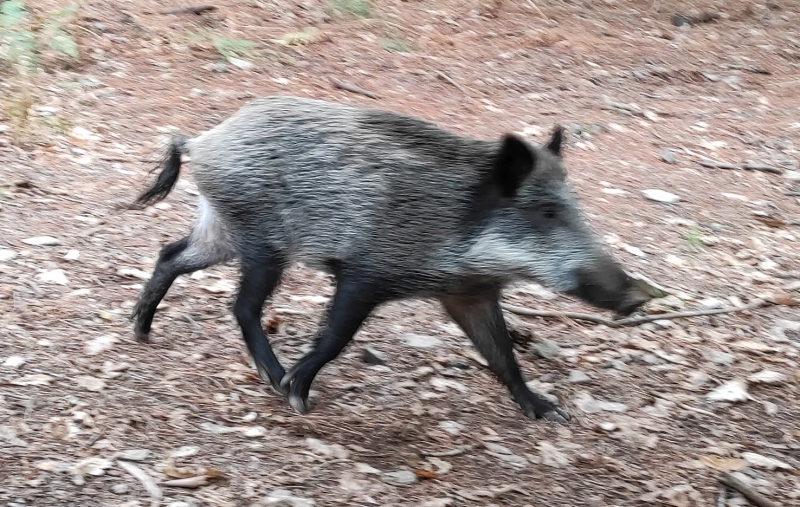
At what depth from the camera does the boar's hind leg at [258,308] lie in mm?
3742

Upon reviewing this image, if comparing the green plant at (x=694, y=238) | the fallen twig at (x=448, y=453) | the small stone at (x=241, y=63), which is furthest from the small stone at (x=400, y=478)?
the small stone at (x=241, y=63)

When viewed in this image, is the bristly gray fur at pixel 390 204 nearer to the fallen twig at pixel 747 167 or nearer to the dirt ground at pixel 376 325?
the dirt ground at pixel 376 325

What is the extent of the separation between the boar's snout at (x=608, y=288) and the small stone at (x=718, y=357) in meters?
1.12

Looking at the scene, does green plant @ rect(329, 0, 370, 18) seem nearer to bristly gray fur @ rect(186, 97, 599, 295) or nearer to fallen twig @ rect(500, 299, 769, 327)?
fallen twig @ rect(500, 299, 769, 327)

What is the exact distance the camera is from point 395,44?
8.62 meters

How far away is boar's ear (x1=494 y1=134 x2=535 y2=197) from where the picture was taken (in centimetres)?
345

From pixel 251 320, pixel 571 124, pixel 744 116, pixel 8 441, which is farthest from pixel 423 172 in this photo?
pixel 744 116

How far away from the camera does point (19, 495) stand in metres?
2.89

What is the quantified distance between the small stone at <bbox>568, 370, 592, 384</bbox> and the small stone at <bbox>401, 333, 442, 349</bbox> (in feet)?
2.13

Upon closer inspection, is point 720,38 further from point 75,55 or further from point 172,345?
point 172,345

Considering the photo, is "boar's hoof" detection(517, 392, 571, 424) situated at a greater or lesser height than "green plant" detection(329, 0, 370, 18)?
lesser

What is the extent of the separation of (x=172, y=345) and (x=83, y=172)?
203cm

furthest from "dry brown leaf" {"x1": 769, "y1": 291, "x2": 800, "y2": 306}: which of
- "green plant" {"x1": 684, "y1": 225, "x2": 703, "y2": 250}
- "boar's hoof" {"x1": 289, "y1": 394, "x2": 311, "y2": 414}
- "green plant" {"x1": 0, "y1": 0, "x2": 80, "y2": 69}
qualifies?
"green plant" {"x1": 0, "y1": 0, "x2": 80, "y2": 69}

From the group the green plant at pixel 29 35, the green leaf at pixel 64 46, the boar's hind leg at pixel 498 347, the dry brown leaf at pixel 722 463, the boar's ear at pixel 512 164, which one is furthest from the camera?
the green leaf at pixel 64 46
